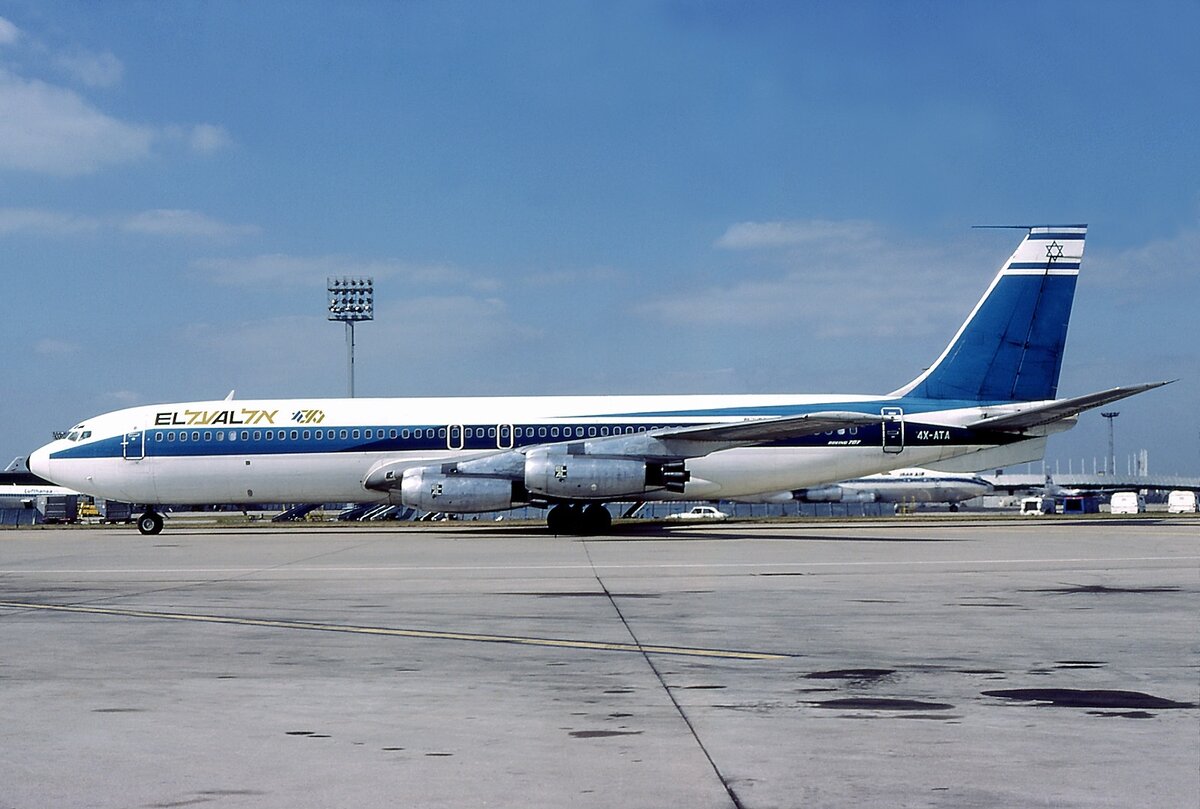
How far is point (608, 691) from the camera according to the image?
8039mm

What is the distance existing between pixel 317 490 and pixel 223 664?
85.5 ft

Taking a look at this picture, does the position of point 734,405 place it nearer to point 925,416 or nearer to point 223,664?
point 925,416

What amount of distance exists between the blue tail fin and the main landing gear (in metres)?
9.83

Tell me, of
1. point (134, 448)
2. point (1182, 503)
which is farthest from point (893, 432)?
point (1182, 503)

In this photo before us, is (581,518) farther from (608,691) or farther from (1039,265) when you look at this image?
(608,691)

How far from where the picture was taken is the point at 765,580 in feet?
55.6

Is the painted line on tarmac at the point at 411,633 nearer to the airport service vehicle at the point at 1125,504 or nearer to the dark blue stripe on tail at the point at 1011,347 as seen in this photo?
the dark blue stripe on tail at the point at 1011,347

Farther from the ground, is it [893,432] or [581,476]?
[893,432]

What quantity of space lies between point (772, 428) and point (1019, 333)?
9.98 metres

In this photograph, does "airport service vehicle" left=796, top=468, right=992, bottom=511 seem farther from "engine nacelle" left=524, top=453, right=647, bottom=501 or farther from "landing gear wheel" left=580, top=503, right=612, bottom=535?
"engine nacelle" left=524, top=453, right=647, bottom=501

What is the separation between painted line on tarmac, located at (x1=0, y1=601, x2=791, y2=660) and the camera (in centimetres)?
979

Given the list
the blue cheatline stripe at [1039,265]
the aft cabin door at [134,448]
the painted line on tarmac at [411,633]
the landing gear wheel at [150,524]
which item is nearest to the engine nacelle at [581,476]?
the aft cabin door at [134,448]

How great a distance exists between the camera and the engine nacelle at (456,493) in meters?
31.1

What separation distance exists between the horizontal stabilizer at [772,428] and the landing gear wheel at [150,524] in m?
16.0
